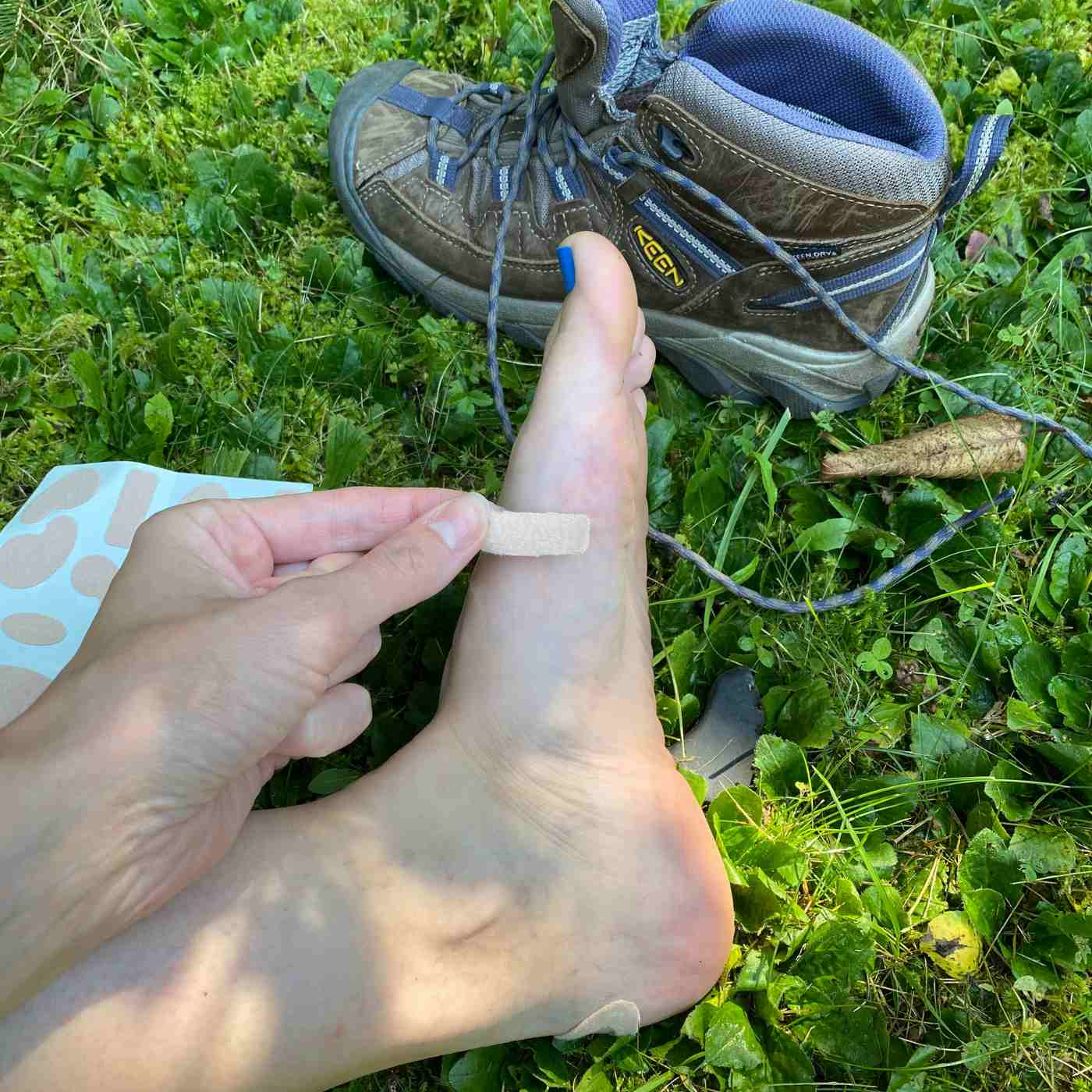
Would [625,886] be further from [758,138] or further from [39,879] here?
[758,138]

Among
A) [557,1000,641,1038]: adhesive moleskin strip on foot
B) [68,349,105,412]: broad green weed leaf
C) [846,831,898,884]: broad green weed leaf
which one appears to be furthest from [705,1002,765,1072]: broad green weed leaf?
[68,349,105,412]: broad green weed leaf

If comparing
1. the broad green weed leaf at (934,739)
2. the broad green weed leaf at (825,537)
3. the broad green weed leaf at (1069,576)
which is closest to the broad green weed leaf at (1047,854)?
the broad green weed leaf at (934,739)

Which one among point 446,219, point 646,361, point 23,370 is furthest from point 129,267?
point 646,361

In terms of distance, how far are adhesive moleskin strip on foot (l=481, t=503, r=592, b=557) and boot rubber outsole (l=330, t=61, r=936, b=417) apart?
0.52 metres

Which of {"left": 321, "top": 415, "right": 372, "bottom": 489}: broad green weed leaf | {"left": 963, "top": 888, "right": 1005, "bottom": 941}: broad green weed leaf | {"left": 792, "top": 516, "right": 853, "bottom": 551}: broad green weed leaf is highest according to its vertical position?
{"left": 321, "top": 415, "right": 372, "bottom": 489}: broad green weed leaf

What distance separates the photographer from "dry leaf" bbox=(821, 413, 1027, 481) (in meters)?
1.48

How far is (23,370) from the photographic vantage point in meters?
1.61

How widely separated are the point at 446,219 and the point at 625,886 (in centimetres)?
116

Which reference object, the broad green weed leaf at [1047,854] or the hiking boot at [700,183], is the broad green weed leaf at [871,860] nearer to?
the broad green weed leaf at [1047,854]

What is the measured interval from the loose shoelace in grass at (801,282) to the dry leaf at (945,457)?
44 mm

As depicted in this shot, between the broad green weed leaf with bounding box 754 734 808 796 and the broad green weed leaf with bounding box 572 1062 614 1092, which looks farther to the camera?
the broad green weed leaf with bounding box 754 734 808 796

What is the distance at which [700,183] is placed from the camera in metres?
1.36

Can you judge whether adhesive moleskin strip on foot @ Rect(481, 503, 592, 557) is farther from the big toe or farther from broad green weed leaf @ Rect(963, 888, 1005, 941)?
broad green weed leaf @ Rect(963, 888, 1005, 941)

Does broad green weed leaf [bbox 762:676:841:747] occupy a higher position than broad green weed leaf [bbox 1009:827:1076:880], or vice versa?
broad green weed leaf [bbox 762:676:841:747]
